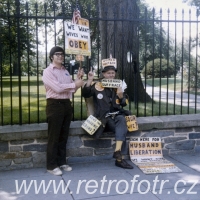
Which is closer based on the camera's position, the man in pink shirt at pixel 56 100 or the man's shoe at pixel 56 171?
the man in pink shirt at pixel 56 100

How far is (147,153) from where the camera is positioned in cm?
540

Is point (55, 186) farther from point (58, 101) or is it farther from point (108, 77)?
point (108, 77)

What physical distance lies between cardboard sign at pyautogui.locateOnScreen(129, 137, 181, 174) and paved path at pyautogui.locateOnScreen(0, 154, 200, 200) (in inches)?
9.7

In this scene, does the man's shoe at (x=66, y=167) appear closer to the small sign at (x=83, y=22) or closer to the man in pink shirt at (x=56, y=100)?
the man in pink shirt at (x=56, y=100)

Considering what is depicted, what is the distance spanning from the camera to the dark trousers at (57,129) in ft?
15.0

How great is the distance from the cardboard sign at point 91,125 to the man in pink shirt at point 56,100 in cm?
34

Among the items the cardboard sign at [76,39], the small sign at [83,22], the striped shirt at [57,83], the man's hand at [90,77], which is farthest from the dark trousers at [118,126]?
the small sign at [83,22]

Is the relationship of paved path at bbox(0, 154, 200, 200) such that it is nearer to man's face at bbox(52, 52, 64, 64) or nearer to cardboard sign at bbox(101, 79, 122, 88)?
cardboard sign at bbox(101, 79, 122, 88)

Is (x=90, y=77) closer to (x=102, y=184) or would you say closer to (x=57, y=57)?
(x=57, y=57)

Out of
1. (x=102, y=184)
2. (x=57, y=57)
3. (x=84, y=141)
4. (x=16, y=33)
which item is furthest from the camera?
(x=16, y=33)

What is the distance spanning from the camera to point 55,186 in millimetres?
4219

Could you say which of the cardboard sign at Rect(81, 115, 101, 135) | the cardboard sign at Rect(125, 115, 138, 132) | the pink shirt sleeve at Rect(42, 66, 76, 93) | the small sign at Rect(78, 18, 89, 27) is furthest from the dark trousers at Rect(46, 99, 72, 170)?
the small sign at Rect(78, 18, 89, 27)

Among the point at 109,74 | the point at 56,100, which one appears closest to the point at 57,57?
the point at 56,100

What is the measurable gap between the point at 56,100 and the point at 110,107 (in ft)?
3.19
